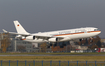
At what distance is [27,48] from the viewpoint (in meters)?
160

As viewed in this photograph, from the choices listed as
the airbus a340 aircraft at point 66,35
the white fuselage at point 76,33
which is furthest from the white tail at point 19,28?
the white fuselage at point 76,33

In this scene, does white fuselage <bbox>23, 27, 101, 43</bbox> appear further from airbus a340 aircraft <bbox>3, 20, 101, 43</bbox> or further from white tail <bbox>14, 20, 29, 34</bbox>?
white tail <bbox>14, 20, 29, 34</bbox>

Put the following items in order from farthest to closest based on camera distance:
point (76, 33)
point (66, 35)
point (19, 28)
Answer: point (19, 28), point (66, 35), point (76, 33)

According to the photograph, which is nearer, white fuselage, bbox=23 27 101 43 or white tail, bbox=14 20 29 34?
white fuselage, bbox=23 27 101 43

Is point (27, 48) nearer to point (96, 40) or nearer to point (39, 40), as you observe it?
point (96, 40)

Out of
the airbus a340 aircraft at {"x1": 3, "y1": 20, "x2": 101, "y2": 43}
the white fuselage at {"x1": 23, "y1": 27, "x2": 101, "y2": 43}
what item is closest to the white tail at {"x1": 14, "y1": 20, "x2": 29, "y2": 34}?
the airbus a340 aircraft at {"x1": 3, "y1": 20, "x2": 101, "y2": 43}

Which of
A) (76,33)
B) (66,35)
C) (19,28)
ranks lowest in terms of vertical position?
(66,35)

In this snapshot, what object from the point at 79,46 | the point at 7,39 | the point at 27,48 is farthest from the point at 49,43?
the point at 27,48

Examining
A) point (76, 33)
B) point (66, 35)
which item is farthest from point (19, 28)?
point (76, 33)

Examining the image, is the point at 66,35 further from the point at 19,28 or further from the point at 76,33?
the point at 19,28

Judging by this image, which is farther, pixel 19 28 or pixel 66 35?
pixel 19 28

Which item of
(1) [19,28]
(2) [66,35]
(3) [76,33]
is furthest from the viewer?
(1) [19,28]

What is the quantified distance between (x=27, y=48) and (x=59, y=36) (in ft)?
308

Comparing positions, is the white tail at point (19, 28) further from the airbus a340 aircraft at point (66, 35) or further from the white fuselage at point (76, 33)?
the white fuselage at point (76, 33)
